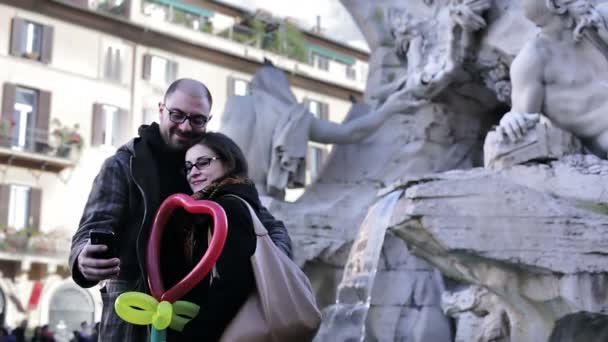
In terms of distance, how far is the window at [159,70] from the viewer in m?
18.8

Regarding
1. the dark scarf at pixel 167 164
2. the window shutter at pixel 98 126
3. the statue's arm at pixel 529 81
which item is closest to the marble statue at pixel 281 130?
the statue's arm at pixel 529 81

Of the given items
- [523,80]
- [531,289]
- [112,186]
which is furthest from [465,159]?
[112,186]

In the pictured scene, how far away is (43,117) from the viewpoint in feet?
57.4

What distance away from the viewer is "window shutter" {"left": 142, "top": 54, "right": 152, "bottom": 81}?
18734mm

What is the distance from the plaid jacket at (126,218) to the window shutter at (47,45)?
1642 centimetres

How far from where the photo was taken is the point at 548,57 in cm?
423

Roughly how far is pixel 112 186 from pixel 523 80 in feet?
8.55

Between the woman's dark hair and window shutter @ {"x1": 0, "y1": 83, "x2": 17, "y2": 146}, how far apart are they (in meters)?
15.7

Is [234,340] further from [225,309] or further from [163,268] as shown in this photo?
[163,268]

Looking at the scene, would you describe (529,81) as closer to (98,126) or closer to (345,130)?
(345,130)

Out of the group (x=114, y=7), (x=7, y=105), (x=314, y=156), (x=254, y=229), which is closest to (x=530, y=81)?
(x=254, y=229)

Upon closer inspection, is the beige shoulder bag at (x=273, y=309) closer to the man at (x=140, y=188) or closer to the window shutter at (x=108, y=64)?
the man at (x=140, y=188)

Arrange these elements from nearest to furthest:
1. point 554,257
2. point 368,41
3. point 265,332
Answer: point 265,332
point 554,257
point 368,41

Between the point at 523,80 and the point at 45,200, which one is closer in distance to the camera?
the point at 523,80
